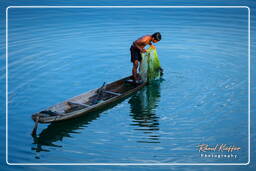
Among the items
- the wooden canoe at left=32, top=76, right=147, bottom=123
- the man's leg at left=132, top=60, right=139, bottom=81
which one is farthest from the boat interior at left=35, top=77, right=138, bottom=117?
the man's leg at left=132, top=60, right=139, bottom=81

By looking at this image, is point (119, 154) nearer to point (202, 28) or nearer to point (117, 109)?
point (117, 109)

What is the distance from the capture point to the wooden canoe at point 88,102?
8.06 metres

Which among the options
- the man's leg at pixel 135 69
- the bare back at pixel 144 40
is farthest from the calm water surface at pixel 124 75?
the bare back at pixel 144 40

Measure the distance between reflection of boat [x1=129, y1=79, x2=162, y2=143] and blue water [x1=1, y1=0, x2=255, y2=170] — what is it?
22mm

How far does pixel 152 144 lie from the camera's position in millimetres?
7824

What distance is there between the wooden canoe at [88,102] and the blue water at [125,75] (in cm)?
25

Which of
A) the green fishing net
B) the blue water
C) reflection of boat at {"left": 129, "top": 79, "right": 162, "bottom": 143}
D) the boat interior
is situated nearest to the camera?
the blue water

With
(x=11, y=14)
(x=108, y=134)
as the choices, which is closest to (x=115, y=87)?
(x=108, y=134)

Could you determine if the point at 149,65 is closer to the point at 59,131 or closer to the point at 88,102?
the point at 88,102

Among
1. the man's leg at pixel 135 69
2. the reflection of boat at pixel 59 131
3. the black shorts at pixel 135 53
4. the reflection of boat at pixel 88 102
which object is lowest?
the reflection of boat at pixel 59 131

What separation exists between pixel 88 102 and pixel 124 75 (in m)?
2.28

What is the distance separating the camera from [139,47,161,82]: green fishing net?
10305 mm

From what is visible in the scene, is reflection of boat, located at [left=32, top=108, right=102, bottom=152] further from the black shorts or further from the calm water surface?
the black shorts

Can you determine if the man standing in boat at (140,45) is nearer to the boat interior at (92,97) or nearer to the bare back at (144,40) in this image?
the bare back at (144,40)
